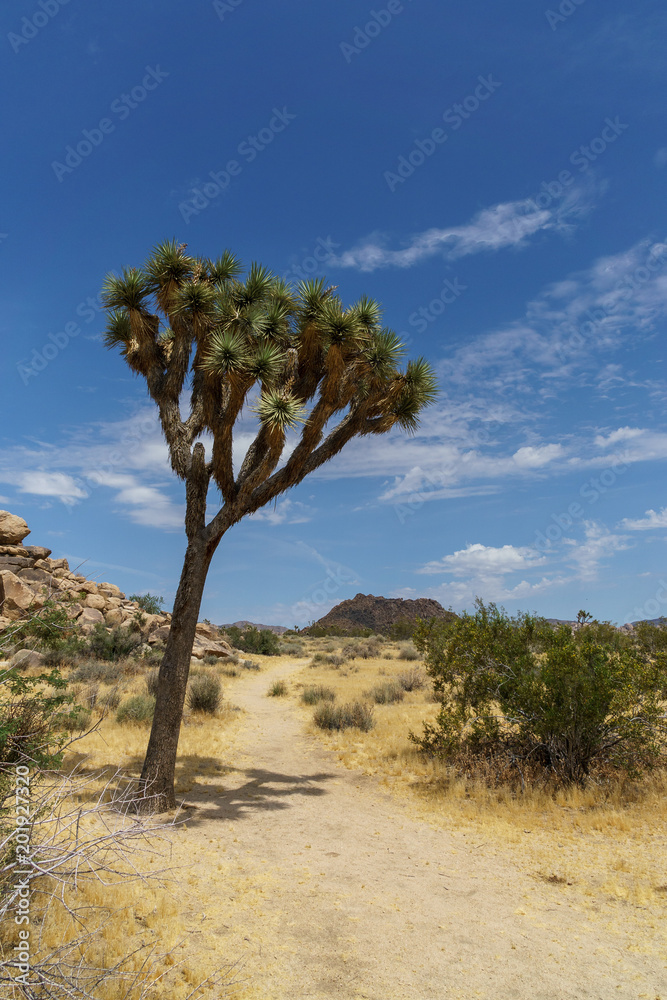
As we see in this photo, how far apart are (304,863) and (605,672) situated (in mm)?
5021

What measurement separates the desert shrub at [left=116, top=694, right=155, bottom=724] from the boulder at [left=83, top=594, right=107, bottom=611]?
14.7 metres

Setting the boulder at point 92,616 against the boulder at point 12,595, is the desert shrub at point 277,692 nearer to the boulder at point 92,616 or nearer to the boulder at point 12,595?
the boulder at point 92,616

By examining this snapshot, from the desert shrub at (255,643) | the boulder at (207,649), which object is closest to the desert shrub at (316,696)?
the boulder at (207,649)

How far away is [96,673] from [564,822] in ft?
44.7

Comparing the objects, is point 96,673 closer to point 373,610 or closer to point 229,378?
point 229,378

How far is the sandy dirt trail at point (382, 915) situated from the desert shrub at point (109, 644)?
13369mm

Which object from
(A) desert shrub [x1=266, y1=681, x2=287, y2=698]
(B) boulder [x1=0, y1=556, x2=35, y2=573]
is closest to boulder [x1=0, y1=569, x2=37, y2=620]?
(B) boulder [x1=0, y1=556, x2=35, y2=573]

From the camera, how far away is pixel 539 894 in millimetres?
5562

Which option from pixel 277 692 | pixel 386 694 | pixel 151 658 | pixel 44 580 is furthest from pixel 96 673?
pixel 386 694

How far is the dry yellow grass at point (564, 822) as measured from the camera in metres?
5.68

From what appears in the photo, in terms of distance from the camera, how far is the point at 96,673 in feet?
53.8

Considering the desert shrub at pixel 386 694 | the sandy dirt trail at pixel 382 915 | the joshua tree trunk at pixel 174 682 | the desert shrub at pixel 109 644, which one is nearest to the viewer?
the sandy dirt trail at pixel 382 915

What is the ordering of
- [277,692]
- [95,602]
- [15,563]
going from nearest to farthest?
[277,692]
[15,563]
[95,602]

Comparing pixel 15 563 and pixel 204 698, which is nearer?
pixel 204 698
